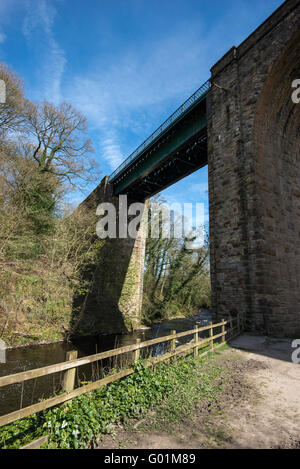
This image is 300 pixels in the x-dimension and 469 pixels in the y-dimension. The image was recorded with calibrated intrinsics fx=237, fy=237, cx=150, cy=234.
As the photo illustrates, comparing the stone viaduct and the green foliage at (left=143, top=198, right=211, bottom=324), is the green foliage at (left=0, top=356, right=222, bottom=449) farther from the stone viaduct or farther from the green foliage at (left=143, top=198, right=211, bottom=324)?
the green foliage at (left=143, top=198, right=211, bottom=324)

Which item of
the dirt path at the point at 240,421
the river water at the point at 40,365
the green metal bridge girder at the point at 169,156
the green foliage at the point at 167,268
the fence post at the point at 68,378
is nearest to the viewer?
the dirt path at the point at 240,421

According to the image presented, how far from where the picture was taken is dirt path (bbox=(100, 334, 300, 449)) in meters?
2.77

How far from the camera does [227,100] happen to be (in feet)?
38.8

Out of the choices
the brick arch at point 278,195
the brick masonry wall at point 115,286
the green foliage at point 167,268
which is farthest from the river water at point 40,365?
the green foliage at point 167,268

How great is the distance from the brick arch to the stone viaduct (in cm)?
4

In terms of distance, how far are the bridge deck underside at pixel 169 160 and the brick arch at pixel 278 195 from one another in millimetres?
4085

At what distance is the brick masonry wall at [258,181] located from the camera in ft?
31.5

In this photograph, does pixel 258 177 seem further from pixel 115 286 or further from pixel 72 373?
pixel 115 286

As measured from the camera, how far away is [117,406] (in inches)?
139

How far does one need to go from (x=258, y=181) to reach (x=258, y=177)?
0.20 metres

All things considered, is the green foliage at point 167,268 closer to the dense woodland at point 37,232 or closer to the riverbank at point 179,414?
the dense woodland at point 37,232

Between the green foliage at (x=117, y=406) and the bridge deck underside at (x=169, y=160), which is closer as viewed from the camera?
the green foliage at (x=117, y=406)

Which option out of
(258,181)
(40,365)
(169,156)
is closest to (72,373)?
(40,365)
